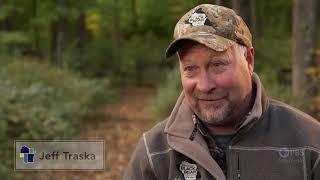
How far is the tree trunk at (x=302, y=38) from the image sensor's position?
10492mm

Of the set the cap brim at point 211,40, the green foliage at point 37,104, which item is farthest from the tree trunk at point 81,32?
the cap brim at point 211,40

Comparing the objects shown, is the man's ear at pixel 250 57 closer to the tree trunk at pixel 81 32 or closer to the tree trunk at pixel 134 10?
the tree trunk at pixel 81 32

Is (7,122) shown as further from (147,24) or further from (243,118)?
(147,24)

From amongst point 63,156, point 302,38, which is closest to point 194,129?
point 63,156

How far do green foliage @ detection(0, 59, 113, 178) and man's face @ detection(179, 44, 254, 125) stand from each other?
16.6 ft

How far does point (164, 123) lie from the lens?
8.30ft

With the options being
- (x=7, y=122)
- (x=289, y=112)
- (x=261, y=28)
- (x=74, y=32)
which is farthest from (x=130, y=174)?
(x=74, y=32)

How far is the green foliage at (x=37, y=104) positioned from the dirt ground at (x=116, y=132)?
384 mm

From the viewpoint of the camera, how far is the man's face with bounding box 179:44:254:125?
7.61 ft

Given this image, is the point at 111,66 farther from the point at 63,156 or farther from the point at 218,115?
the point at 218,115

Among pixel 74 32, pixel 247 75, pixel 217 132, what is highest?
pixel 247 75

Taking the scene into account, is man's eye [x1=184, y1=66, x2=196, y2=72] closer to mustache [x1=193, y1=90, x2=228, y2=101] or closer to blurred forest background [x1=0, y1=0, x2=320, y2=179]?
mustache [x1=193, y1=90, x2=228, y2=101]

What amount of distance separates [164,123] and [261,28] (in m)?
23.9


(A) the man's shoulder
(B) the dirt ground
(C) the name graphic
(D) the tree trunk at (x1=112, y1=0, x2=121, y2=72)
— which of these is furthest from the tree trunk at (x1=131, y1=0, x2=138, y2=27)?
(A) the man's shoulder
